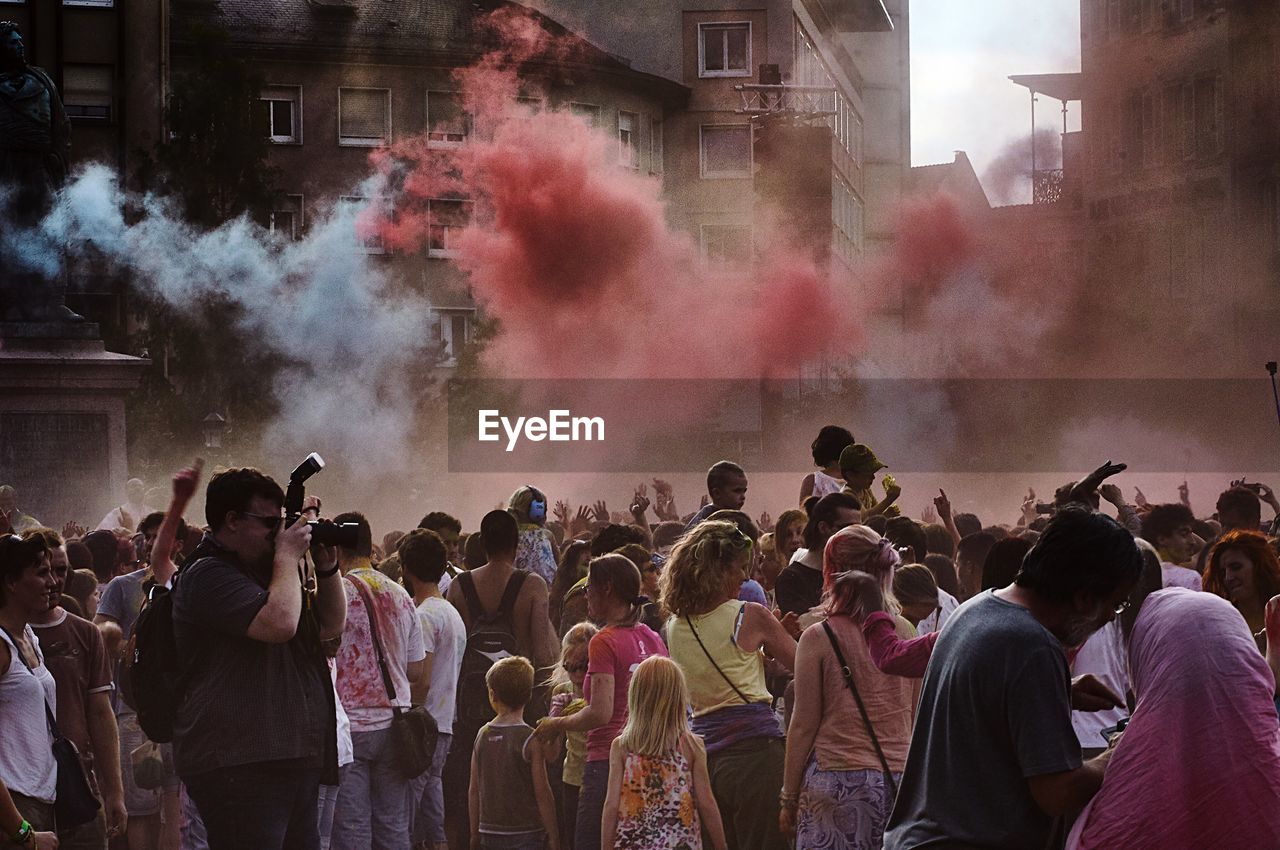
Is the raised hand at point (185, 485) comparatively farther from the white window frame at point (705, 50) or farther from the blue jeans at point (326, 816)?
the white window frame at point (705, 50)

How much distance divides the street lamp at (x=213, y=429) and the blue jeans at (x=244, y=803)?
2462cm

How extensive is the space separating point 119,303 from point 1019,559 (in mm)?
33357

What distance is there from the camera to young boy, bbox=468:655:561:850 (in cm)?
764

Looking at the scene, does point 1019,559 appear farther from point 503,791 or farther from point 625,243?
point 625,243

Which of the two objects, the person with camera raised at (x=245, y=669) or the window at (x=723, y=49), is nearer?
the person with camera raised at (x=245, y=669)

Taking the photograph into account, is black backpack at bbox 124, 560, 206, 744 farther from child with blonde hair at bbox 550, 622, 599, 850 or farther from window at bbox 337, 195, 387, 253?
window at bbox 337, 195, 387, 253

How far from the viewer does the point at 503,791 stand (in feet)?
25.3

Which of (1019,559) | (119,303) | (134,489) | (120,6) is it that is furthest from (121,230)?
(1019,559)

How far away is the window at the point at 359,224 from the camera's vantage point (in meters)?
41.1

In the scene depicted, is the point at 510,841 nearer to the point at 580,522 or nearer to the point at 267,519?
the point at 267,519

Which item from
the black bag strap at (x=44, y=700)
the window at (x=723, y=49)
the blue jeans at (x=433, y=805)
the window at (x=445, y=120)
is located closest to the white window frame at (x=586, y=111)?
the window at (x=445, y=120)

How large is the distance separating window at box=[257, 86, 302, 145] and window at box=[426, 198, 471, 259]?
11.6 feet

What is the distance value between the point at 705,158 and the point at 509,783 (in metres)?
38.0

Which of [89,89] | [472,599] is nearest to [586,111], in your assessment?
[89,89]
